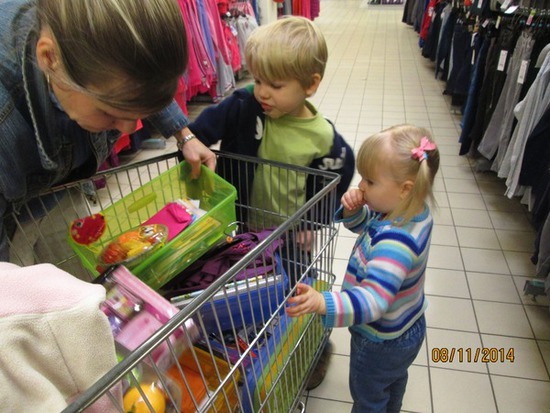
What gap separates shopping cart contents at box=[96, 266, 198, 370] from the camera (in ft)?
2.28

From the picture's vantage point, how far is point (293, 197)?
3.91ft

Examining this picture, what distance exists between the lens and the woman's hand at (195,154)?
3.61 feet

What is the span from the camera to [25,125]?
78 cm

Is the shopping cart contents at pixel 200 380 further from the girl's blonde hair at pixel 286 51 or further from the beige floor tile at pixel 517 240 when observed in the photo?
the beige floor tile at pixel 517 240

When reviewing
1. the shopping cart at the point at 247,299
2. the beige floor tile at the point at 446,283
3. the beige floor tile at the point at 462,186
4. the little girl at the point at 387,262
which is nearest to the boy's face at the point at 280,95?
the shopping cart at the point at 247,299

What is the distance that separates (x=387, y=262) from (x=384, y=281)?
0.04 m

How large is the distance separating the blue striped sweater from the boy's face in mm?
405

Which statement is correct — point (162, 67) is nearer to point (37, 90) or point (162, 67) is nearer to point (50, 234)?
point (37, 90)

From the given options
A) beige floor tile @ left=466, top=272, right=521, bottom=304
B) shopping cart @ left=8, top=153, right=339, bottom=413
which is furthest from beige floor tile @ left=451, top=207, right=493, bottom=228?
shopping cart @ left=8, top=153, right=339, bottom=413

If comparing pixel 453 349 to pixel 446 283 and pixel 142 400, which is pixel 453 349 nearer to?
pixel 446 283

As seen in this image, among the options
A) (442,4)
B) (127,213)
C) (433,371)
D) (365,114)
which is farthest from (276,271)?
(442,4)

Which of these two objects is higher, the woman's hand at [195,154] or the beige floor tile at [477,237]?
the woman's hand at [195,154]

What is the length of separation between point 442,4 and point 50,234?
6392 mm

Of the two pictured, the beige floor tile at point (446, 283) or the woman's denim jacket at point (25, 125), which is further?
the beige floor tile at point (446, 283)
